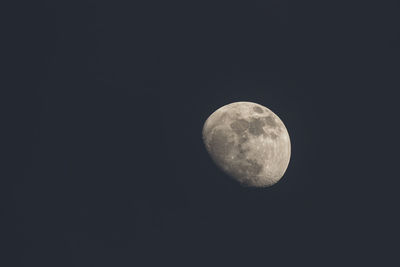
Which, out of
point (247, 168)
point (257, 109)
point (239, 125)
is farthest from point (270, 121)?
point (247, 168)

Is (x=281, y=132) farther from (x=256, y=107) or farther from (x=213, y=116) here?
(x=213, y=116)

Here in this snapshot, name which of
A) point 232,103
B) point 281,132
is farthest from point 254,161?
point 232,103

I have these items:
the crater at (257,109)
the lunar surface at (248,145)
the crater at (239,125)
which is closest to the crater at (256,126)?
the lunar surface at (248,145)

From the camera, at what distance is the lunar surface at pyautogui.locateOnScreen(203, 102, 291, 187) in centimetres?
680

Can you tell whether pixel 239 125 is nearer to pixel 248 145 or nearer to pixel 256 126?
pixel 256 126

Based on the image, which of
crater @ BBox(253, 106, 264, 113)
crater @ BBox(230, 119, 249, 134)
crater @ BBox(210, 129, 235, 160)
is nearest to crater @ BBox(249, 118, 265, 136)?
crater @ BBox(230, 119, 249, 134)

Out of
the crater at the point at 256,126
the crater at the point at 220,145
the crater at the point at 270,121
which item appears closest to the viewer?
the crater at the point at 220,145

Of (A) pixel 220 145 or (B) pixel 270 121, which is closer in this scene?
(A) pixel 220 145

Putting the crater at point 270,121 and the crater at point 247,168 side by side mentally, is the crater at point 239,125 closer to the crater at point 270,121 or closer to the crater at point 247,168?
the crater at point 270,121

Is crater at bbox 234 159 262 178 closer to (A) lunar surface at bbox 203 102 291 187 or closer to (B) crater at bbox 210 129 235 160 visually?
(A) lunar surface at bbox 203 102 291 187

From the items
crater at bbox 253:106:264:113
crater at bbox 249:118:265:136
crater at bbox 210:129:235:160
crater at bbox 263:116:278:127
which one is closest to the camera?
crater at bbox 210:129:235:160

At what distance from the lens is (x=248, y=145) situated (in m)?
6.79

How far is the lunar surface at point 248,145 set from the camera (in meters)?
6.80

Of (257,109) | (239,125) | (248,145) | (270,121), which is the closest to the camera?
(248,145)
